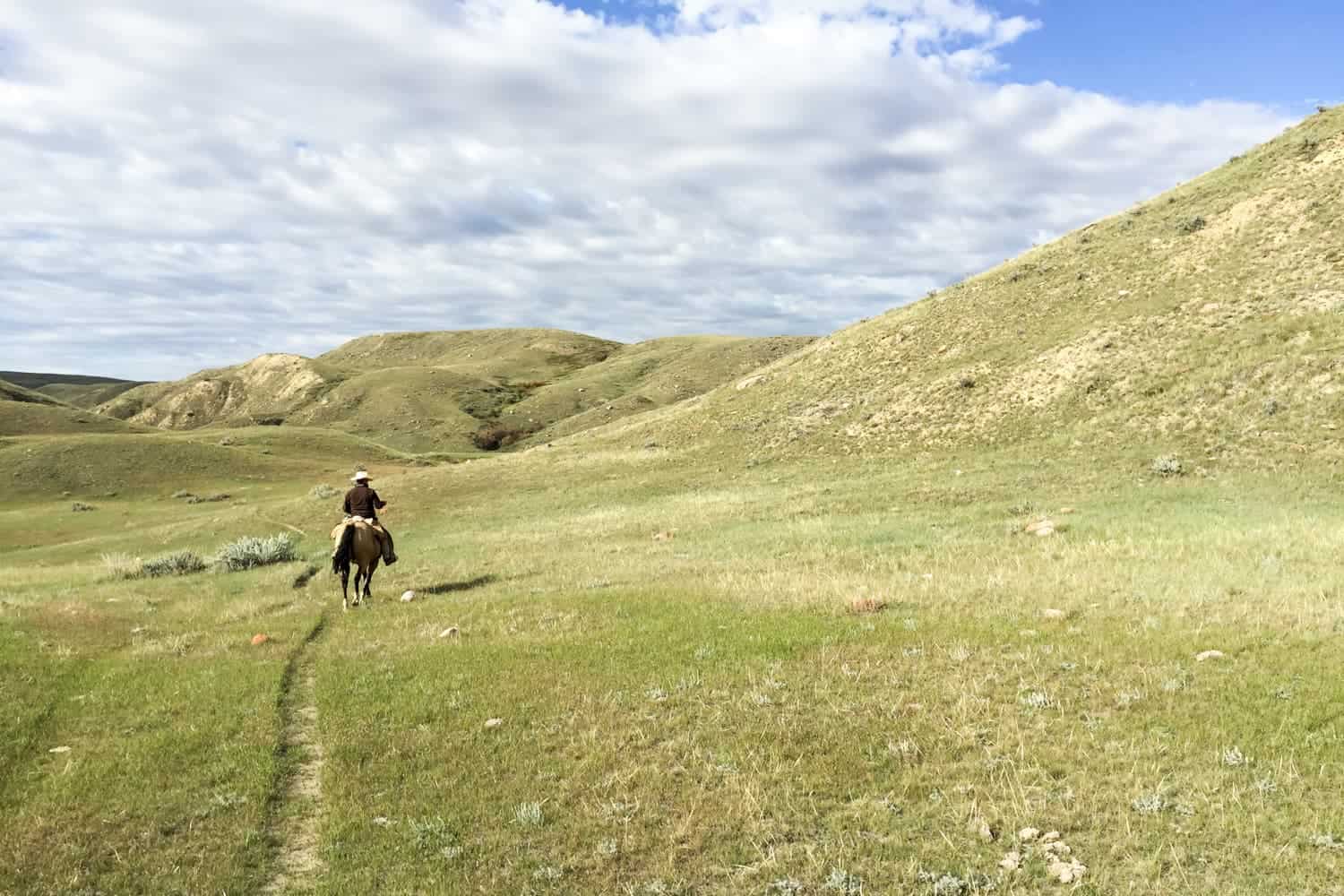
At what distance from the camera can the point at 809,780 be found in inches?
348

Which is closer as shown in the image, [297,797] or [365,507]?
[297,797]

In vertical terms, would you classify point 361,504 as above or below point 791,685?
above

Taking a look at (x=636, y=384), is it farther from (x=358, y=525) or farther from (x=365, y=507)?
(x=358, y=525)

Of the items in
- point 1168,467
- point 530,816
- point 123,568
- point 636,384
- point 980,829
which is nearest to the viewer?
point 980,829

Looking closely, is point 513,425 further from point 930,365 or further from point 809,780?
point 809,780

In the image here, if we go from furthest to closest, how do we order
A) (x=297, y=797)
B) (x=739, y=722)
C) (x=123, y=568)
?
(x=123, y=568)
(x=739, y=722)
(x=297, y=797)

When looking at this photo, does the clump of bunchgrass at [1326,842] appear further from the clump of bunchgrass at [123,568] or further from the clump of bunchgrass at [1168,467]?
the clump of bunchgrass at [123,568]

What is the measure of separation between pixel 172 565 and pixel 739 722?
1121 inches

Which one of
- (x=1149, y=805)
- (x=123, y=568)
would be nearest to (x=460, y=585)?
(x=123, y=568)

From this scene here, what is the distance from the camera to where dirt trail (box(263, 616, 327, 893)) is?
25.3ft

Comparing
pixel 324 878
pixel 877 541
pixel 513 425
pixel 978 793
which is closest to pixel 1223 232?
pixel 877 541

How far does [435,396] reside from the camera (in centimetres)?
15925

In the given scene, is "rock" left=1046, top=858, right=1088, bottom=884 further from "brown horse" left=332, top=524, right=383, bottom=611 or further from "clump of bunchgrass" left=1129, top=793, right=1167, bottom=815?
"brown horse" left=332, top=524, right=383, bottom=611

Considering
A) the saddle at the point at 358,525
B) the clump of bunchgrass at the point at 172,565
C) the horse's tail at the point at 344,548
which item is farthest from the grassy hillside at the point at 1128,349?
the clump of bunchgrass at the point at 172,565
